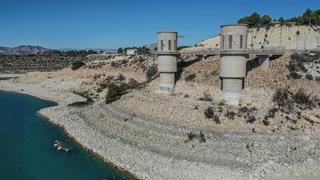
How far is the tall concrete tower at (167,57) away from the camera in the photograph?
143ft

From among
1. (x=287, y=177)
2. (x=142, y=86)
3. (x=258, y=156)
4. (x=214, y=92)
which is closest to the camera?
(x=287, y=177)

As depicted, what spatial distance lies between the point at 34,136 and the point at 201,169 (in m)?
24.0

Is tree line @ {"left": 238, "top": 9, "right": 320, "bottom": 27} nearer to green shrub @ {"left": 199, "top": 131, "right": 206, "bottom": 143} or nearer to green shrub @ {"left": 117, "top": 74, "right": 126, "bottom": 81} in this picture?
green shrub @ {"left": 117, "top": 74, "right": 126, "bottom": 81}

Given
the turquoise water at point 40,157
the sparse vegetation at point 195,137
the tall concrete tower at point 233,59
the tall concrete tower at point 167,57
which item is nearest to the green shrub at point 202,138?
the sparse vegetation at point 195,137

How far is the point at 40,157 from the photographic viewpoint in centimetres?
3441

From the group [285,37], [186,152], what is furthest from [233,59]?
[285,37]

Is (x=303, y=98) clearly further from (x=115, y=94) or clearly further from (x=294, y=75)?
(x=115, y=94)


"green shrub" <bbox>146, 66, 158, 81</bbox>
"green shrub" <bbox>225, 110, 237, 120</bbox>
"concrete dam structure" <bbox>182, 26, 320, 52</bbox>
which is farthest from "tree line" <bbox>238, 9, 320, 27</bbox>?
"green shrub" <bbox>225, 110, 237, 120</bbox>

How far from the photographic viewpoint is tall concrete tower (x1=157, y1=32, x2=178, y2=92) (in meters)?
43.7

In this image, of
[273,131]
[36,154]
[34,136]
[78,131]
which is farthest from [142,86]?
[273,131]

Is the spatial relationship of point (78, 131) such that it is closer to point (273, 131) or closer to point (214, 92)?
point (214, 92)

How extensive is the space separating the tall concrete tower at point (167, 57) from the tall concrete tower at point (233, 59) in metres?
8.62

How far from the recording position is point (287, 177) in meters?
26.6

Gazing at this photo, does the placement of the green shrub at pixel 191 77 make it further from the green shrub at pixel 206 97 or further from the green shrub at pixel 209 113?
the green shrub at pixel 209 113
